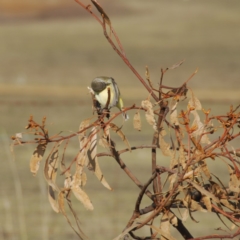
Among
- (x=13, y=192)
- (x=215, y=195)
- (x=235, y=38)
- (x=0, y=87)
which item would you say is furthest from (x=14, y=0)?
(x=215, y=195)

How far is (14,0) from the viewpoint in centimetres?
1230

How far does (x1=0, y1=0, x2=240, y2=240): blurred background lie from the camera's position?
7.79ft

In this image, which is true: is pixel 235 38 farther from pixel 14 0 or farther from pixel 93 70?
pixel 14 0

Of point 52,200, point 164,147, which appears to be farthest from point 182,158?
point 52,200

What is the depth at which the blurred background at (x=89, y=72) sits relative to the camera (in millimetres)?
2373

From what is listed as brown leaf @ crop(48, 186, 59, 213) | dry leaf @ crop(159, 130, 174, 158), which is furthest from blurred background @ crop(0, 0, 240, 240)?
dry leaf @ crop(159, 130, 174, 158)

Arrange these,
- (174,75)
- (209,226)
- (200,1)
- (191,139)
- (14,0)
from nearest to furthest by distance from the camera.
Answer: (191,139), (209,226), (174,75), (200,1), (14,0)

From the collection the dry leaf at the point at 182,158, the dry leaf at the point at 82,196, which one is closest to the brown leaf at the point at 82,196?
the dry leaf at the point at 82,196

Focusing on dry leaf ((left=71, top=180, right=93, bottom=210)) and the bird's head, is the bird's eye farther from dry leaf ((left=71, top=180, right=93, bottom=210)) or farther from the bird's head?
dry leaf ((left=71, top=180, right=93, bottom=210))

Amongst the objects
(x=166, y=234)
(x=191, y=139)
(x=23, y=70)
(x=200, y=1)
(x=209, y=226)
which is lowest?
(x=209, y=226)

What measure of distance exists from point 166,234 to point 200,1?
10.2m

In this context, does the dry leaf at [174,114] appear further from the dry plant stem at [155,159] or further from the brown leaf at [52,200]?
the brown leaf at [52,200]

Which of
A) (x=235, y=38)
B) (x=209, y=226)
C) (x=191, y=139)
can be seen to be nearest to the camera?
(x=191, y=139)

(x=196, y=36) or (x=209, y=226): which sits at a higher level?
(x=196, y=36)
